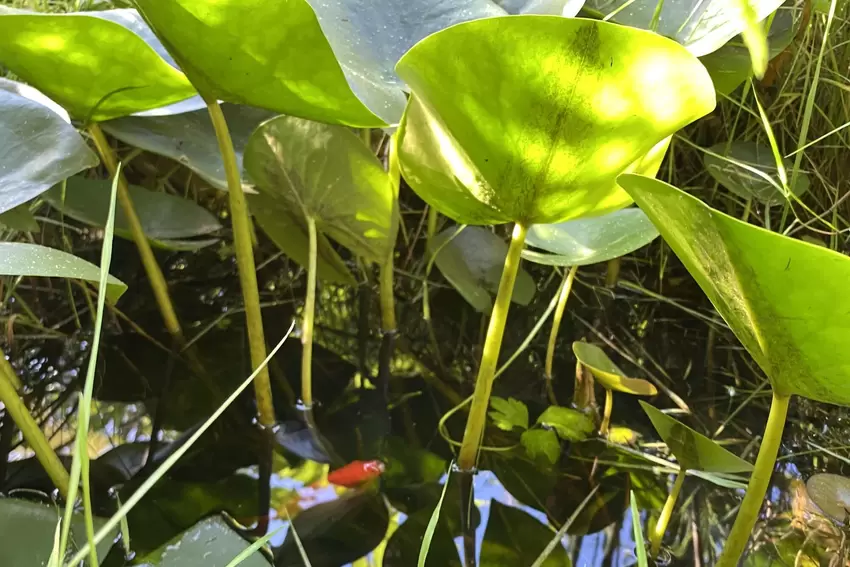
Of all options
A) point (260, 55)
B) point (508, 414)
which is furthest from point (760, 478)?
point (260, 55)

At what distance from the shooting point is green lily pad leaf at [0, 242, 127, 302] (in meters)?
0.30

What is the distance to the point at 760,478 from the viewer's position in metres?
0.36

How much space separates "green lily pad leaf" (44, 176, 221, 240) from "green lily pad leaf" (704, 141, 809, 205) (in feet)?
2.03

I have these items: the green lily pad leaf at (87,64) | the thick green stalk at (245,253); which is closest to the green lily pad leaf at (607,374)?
the thick green stalk at (245,253)

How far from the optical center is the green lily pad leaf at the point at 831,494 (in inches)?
19.2

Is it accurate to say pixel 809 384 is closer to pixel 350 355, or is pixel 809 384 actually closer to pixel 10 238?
pixel 350 355

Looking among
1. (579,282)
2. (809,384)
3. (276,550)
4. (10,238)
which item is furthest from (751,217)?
(10,238)

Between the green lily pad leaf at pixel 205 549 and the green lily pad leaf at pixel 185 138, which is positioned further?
the green lily pad leaf at pixel 185 138

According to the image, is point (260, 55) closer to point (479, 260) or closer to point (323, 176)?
point (323, 176)

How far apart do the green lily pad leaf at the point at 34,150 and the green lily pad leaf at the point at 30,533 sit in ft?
0.75

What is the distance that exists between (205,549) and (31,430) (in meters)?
0.16

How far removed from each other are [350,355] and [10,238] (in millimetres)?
435

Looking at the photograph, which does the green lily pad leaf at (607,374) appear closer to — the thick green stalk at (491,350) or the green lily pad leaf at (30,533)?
the thick green stalk at (491,350)

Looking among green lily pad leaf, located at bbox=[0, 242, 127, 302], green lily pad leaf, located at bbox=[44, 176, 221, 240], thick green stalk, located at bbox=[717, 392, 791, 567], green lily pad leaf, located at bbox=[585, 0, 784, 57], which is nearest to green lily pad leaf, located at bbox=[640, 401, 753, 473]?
thick green stalk, located at bbox=[717, 392, 791, 567]
